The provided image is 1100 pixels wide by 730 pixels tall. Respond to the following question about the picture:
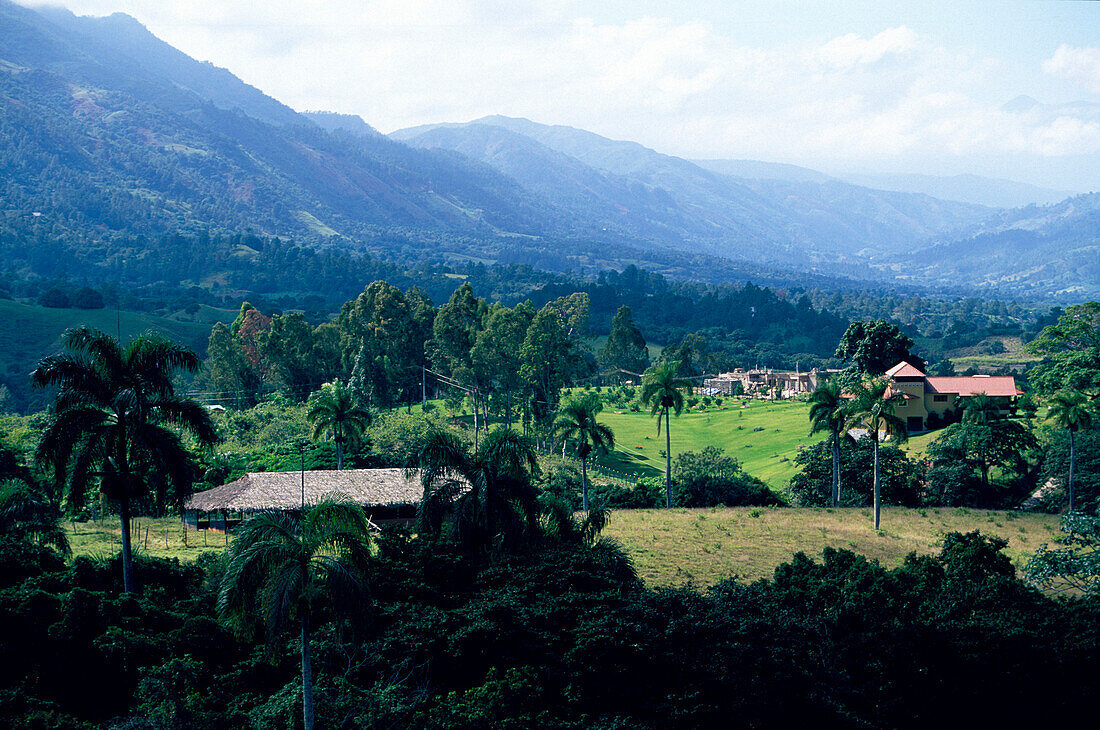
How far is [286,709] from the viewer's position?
13820mm

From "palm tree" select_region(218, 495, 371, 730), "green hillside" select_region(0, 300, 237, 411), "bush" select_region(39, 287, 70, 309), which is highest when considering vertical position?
"bush" select_region(39, 287, 70, 309)

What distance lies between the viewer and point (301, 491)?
3044 cm

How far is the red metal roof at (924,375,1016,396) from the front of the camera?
5244cm

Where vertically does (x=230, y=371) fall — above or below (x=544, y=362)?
below

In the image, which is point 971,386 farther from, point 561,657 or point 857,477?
point 561,657

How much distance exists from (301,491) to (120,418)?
41.7 feet

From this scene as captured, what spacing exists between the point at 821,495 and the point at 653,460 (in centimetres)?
1293

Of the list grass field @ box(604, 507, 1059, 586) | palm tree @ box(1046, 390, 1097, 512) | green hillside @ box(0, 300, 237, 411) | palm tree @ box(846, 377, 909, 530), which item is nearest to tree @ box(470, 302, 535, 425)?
grass field @ box(604, 507, 1059, 586)

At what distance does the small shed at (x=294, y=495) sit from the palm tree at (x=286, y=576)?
53.6 ft

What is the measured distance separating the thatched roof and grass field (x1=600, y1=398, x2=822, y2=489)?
20872 mm

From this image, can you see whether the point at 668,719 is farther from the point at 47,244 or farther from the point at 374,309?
the point at 47,244

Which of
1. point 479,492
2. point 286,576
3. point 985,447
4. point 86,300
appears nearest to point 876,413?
point 985,447

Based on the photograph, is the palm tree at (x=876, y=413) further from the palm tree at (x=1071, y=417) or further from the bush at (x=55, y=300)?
the bush at (x=55, y=300)

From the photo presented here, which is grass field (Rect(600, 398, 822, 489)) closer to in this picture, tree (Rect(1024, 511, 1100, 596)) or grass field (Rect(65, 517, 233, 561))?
tree (Rect(1024, 511, 1100, 596))
